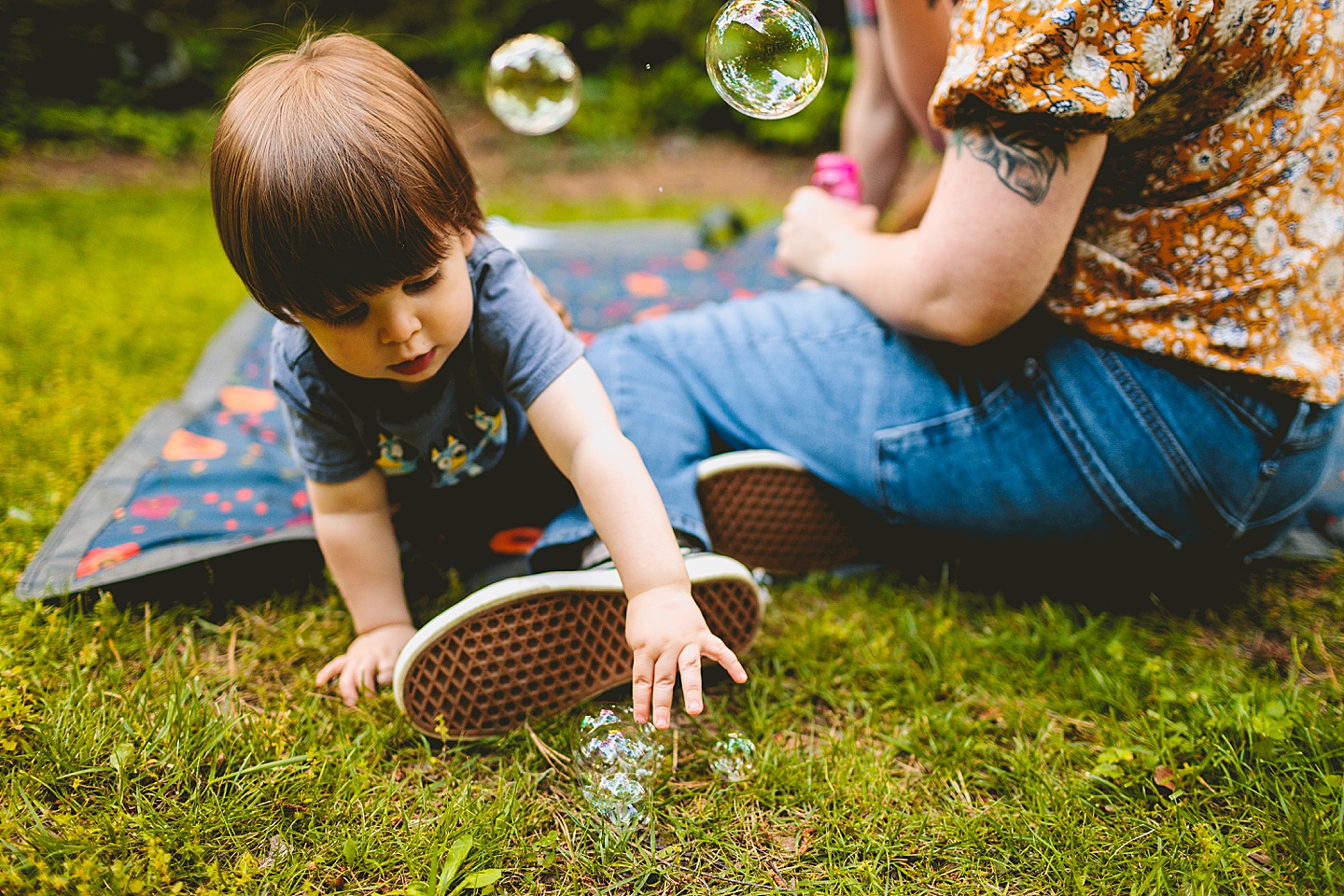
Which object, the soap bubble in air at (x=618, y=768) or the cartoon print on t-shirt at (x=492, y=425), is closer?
the soap bubble in air at (x=618, y=768)

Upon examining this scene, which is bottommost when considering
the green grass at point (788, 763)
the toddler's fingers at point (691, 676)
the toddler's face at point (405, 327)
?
the green grass at point (788, 763)

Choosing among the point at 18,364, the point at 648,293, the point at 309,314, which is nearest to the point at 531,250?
the point at 648,293

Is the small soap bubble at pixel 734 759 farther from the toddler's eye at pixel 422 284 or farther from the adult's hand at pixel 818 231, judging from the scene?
the adult's hand at pixel 818 231

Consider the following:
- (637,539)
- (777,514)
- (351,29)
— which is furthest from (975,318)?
(351,29)

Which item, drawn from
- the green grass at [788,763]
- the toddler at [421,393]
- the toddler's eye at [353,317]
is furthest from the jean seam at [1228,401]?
the toddler's eye at [353,317]

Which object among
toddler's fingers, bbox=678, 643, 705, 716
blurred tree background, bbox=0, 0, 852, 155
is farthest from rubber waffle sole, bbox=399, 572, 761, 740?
blurred tree background, bbox=0, 0, 852, 155

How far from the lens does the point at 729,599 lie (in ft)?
4.86

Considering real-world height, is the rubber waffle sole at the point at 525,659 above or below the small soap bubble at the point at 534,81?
below

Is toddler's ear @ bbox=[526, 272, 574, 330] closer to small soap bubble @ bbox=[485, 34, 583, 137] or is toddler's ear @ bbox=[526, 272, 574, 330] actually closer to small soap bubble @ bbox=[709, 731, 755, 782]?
small soap bubble @ bbox=[485, 34, 583, 137]

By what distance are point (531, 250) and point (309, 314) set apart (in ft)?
Answer: 6.78

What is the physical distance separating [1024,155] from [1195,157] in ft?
0.84

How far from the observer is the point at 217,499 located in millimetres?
1920

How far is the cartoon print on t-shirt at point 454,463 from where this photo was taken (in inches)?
64.0

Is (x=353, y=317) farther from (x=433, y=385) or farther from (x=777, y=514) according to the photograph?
(x=777, y=514)
